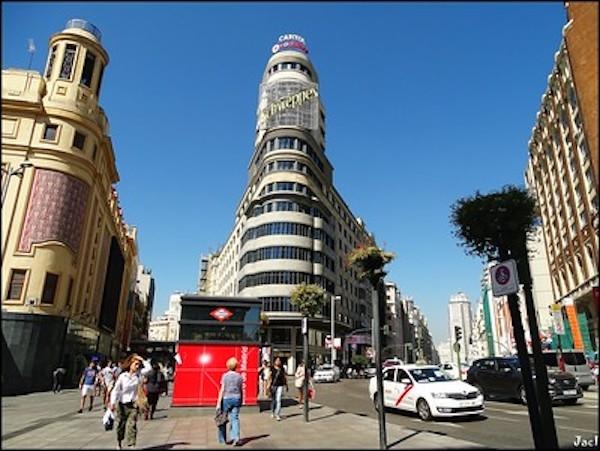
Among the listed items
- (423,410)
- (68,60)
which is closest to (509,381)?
(423,410)

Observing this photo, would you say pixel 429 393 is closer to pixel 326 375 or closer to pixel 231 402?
pixel 231 402

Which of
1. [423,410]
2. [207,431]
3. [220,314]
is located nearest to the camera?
[207,431]

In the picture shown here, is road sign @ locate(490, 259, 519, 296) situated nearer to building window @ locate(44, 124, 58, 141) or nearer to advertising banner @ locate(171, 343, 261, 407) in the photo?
advertising banner @ locate(171, 343, 261, 407)

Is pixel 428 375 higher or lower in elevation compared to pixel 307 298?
lower

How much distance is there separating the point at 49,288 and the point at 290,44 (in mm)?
66924

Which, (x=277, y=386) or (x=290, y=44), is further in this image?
(x=290, y=44)

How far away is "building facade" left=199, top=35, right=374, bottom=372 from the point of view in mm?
57469

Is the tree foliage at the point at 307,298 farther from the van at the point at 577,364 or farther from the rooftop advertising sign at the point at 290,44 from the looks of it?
the rooftop advertising sign at the point at 290,44

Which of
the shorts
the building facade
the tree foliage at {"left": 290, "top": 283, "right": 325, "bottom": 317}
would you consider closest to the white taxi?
the shorts

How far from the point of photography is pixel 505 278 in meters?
8.18

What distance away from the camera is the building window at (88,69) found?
26484 mm

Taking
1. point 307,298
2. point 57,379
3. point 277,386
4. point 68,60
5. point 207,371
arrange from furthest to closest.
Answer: point 307,298 < point 68,60 < point 57,379 < point 207,371 < point 277,386

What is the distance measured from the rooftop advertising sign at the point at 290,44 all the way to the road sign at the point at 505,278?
253ft

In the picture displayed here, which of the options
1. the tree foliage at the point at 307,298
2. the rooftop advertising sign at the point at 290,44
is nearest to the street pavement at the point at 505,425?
the tree foliage at the point at 307,298
